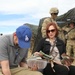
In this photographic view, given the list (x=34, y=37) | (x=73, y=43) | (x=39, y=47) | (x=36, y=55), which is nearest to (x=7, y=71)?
(x=36, y=55)

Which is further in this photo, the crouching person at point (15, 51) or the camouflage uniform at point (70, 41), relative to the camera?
the camouflage uniform at point (70, 41)

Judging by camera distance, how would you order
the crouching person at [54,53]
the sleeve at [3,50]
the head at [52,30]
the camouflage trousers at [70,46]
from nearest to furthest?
the sleeve at [3,50] → the crouching person at [54,53] → the head at [52,30] → the camouflage trousers at [70,46]

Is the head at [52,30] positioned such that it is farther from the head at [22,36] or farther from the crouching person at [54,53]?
the head at [22,36]

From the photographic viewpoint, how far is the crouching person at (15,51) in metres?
3.91

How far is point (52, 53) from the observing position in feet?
16.6

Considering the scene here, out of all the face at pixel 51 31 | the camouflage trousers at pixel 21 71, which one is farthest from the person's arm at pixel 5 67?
the face at pixel 51 31

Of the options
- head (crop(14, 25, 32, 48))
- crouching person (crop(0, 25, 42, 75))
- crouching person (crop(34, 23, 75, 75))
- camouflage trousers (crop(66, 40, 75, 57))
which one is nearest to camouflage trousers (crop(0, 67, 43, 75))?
crouching person (crop(0, 25, 42, 75))

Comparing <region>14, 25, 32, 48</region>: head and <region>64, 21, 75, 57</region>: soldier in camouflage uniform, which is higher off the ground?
<region>14, 25, 32, 48</region>: head

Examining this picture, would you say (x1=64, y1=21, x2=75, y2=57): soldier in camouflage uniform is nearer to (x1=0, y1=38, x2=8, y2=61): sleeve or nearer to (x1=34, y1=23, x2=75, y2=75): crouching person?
(x1=34, y1=23, x2=75, y2=75): crouching person

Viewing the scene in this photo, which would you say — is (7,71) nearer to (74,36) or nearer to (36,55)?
(36,55)

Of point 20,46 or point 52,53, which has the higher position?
point 20,46

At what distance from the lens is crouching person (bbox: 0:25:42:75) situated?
3.91 m

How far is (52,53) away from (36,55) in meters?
0.42

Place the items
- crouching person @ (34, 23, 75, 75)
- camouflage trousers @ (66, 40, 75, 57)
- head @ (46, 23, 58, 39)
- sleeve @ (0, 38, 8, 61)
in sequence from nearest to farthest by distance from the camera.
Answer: sleeve @ (0, 38, 8, 61) < crouching person @ (34, 23, 75, 75) < head @ (46, 23, 58, 39) < camouflage trousers @ (66, 40, 75, 57)
